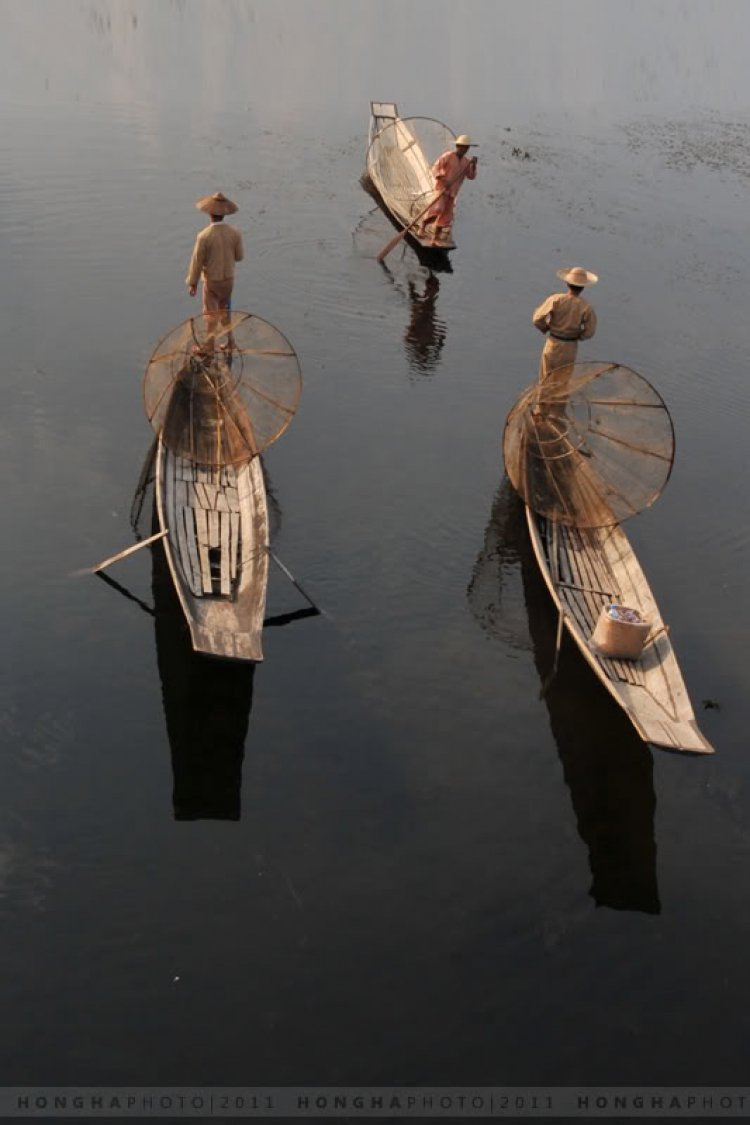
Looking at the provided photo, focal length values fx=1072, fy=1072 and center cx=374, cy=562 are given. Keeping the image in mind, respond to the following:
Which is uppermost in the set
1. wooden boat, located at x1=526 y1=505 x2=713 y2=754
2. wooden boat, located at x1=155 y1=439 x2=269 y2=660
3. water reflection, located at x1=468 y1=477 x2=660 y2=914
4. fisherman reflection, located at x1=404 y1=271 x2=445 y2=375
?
wooden boat, located at x1=155 y1=439 x2=269 y2=660

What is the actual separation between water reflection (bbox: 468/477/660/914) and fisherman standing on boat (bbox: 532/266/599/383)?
191cm

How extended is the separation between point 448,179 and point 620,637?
1071 cm

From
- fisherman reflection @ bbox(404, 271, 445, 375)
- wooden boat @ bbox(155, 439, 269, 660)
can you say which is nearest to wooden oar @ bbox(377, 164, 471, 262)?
fisherman reflection @ bbox(404, 271, 445, 375)

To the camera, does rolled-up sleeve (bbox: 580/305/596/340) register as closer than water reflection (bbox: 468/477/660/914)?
No

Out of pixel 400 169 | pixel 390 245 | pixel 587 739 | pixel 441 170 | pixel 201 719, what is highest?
pixel 441 170

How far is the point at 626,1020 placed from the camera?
21.5 feet

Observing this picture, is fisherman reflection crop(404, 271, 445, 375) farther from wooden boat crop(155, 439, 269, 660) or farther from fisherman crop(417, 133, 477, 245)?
wooden boat crop(155, 439, 269, 660)

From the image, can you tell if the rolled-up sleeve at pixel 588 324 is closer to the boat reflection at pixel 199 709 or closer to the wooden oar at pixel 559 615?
the wooden oar at pixel 559 615

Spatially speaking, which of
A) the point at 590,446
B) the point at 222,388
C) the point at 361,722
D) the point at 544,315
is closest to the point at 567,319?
the point at 544,315

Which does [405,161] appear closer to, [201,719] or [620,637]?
[620,637]

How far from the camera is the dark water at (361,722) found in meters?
6.41

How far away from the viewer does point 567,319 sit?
35.9 ft

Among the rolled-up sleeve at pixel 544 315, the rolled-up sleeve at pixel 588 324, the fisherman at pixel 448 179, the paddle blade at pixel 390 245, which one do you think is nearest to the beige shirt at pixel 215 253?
the rolled-up sleeve at pixel 544 315

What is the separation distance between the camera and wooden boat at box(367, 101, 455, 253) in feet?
61.3
